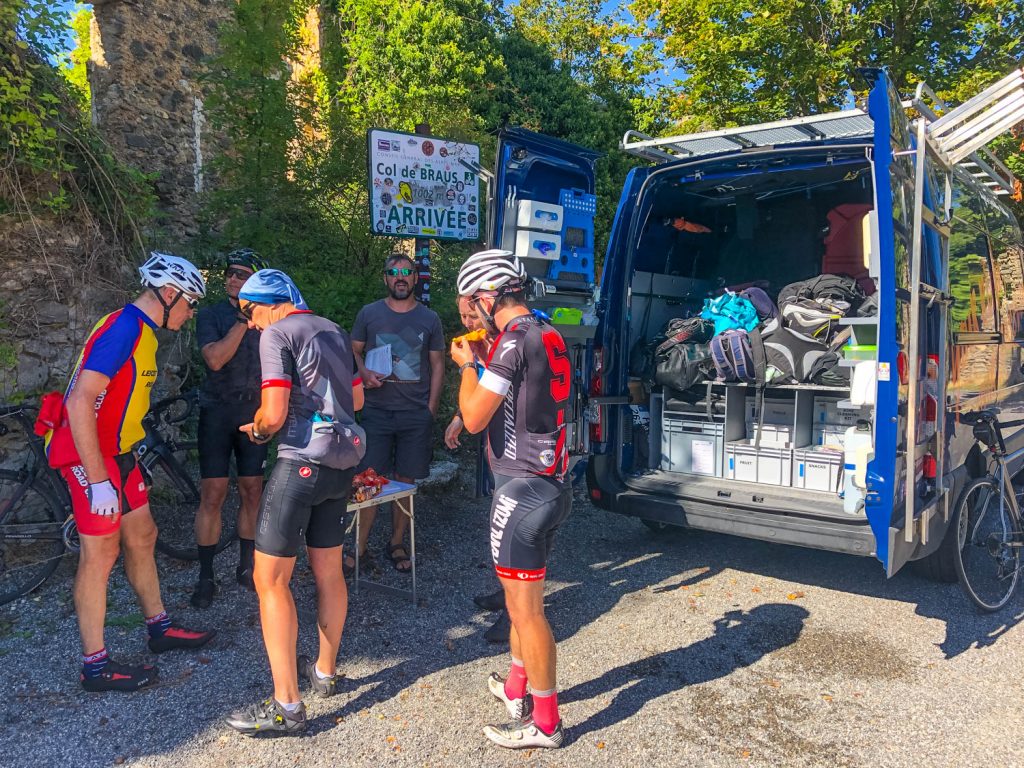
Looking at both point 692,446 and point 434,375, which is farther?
point 692,446

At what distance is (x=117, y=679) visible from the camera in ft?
10.3

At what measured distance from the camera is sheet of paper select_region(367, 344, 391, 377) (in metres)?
4.45

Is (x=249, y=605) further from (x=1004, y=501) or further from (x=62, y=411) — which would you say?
(x=1004, y=501)

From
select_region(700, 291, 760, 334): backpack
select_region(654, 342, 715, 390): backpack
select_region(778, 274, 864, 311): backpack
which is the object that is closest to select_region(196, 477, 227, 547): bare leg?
select_region(654, 342, 715, 390): backpack

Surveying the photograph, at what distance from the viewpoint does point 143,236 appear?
5.24m

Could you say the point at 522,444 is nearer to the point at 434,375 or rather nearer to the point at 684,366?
the point at 434,375

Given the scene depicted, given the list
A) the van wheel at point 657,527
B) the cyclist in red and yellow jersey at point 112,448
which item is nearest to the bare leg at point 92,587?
the cyclist in red and yellow jersey at point 112,448

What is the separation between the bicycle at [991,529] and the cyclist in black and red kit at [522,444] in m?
2.63

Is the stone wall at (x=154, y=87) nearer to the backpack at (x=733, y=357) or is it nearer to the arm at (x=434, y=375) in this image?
the arm at (x=434, y=375)

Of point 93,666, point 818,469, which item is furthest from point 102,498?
point 818,469

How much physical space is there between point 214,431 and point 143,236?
6.47 ft

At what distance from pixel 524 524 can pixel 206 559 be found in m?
2.23

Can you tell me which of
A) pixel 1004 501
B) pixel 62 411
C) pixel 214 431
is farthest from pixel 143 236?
pixel 1004 501

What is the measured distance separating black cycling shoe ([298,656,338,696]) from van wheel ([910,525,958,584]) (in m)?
3.25
